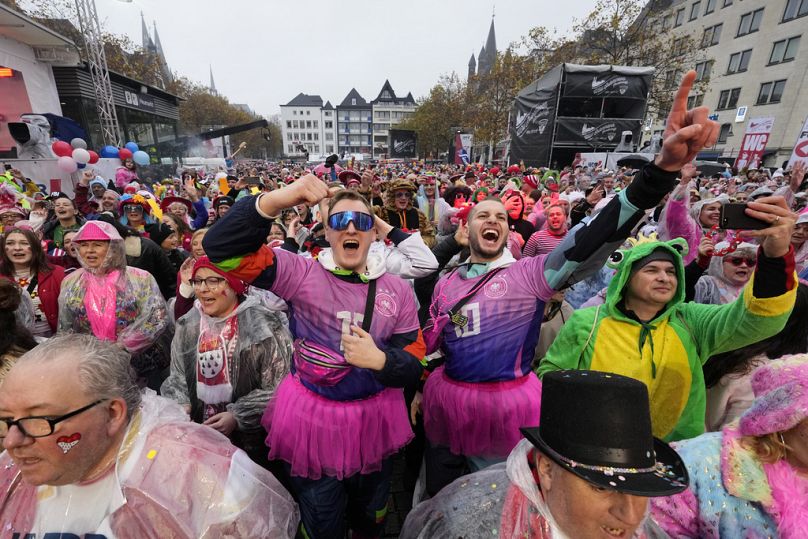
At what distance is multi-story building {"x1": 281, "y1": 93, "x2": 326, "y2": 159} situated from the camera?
95.7m

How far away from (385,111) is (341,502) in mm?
101857

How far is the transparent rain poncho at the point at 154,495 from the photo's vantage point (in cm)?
127

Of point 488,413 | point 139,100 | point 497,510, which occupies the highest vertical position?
point 139,100

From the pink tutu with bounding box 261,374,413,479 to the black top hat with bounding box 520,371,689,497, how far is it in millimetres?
1112

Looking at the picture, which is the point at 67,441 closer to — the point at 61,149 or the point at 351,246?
the point at 351,246

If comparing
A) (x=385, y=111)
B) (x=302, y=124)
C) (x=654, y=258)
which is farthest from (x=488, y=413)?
(x=302, y=124)

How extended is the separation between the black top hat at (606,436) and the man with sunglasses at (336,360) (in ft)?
2.62

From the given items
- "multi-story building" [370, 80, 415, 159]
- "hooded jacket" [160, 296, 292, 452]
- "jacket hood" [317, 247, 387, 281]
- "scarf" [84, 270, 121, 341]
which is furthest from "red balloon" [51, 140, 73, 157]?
"multi-story building" [370, 80, 415, 159]

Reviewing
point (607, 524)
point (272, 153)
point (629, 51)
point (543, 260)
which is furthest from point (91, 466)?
point (272, 153)

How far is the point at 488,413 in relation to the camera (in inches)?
84.6

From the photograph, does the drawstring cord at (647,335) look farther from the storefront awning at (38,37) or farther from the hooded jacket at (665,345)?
the storefront awning at (38,37)

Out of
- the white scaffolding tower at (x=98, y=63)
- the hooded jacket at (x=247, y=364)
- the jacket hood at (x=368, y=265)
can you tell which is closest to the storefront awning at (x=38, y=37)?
the white scaffolding tower at (x=98, y=63)

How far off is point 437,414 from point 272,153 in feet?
310

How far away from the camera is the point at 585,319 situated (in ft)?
7.08
